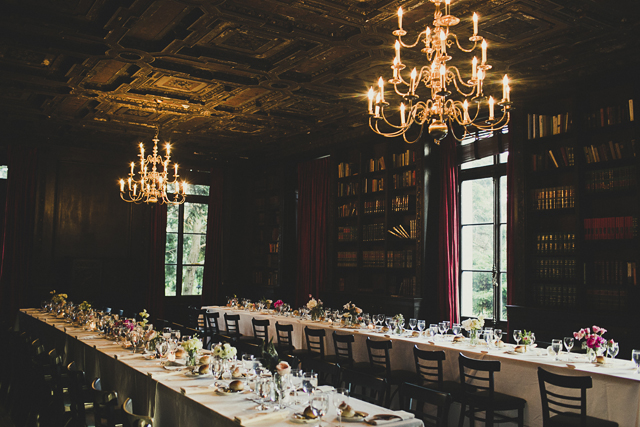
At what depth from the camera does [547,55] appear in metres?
6.20

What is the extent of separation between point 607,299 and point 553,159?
188 centimetres

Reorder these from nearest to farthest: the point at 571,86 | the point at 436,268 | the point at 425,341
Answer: the point at 425,341
the point at 571,86
the point at 436,268

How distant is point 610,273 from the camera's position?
6.38 meters

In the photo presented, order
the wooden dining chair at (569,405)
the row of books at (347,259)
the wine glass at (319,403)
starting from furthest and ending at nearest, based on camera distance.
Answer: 1. the row of books at (347,259)
2. the wooden dining chair at (569,405)
3. the wine glass at (319,403)

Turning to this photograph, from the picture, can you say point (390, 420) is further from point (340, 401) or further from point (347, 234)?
point (347, 234)

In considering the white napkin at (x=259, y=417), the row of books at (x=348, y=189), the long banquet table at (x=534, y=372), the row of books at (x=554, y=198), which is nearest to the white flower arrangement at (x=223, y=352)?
the white napkin at (x=259, y=417)

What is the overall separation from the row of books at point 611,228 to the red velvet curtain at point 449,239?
7.35 ft

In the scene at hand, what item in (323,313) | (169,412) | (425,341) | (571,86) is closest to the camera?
(169,412)

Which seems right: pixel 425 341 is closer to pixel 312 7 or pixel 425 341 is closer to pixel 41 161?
pixel 312 7

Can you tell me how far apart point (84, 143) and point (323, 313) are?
6.70m

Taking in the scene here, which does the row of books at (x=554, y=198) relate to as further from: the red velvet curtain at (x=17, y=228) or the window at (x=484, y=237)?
the red velvet curtain at (x=17, y=228)

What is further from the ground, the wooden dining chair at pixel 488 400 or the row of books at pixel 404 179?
the row of books at pixel 404 179

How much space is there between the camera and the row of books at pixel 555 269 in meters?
6.74

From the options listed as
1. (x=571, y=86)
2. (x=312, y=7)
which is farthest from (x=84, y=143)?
(x=571, y=86)
